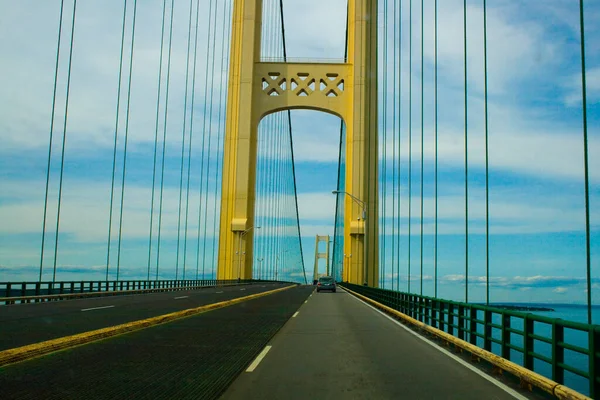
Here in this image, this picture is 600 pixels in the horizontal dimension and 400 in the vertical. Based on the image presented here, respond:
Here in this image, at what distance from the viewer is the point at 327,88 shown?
204ft

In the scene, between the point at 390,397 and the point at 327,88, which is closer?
the point at 390,397

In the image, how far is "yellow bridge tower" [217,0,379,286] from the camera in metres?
57.8

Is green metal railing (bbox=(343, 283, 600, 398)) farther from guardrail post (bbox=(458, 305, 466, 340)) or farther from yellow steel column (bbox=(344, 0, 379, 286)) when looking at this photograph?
yellow steel column (bbox=(344, 0, 379, 286))

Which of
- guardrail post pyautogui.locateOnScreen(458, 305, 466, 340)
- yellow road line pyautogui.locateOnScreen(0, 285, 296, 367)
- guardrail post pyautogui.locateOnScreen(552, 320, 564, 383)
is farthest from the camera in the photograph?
guardrail post pyautogui.locateOnScreen(458, 305, 466, 340)

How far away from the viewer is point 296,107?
203ft

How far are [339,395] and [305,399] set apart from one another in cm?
45

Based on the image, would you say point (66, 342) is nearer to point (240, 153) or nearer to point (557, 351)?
point (557, 351)

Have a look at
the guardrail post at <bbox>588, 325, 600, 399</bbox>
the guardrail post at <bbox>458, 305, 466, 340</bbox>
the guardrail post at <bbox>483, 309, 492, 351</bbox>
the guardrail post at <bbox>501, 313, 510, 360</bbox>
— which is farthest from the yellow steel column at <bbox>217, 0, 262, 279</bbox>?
the guardrail post at <bbox>588, 325, 600, 399</bbox>

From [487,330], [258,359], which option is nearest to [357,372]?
[258,359]

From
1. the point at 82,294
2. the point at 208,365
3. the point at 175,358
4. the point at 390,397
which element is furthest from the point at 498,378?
the point at 82,294

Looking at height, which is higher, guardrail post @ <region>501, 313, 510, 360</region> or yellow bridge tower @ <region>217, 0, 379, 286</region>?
yellow bridge tower @ <region>217, 0, 379, 286</region>

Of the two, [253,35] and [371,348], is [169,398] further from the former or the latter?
[253,35]

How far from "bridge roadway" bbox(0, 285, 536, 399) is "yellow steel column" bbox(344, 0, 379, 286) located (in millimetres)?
42865

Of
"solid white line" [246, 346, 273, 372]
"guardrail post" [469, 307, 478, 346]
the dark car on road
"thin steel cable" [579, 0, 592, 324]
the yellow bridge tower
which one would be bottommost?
the dark car on road
